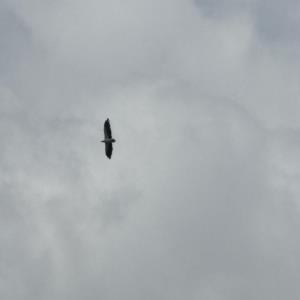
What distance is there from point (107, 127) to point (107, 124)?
2.29 meters

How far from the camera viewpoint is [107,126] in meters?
199

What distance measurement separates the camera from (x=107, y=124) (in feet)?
648

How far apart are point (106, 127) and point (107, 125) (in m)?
1.76

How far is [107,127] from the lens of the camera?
655 feet

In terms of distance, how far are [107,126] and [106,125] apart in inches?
33.0

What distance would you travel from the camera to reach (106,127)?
200 metres

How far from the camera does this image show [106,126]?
198625 mm

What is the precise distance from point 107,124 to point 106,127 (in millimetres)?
2325

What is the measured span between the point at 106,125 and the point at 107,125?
30 cm

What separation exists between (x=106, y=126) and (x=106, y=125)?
0.69 meters

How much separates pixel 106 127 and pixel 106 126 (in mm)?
1038

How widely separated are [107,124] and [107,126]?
137cm

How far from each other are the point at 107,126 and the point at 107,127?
92cm

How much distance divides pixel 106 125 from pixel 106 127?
5.64ft
